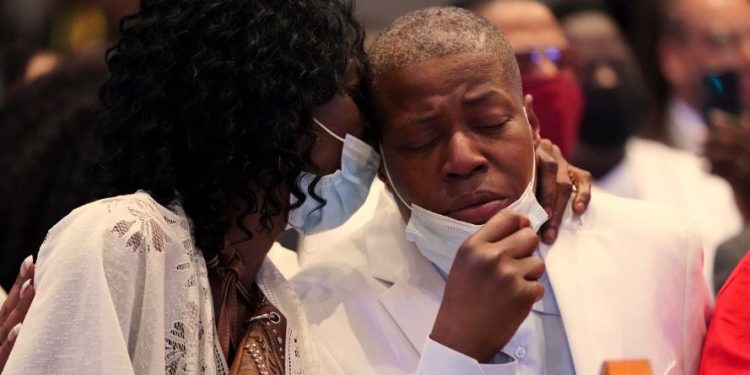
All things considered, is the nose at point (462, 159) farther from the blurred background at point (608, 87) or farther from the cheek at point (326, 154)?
the blurred background at point (608, 87)

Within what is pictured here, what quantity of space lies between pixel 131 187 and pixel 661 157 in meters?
3.20

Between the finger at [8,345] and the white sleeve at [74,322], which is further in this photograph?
the finger at [8,345]

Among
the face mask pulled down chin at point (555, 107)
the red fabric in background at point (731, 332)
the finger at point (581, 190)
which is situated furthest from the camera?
the face mask pulled down chin at point (555, 107)

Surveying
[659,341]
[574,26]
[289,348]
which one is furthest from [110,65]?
[574,26]

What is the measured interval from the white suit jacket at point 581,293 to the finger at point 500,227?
0.46 m

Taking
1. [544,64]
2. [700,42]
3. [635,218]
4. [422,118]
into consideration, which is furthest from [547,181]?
[700,42]

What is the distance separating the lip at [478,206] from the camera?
3191mm

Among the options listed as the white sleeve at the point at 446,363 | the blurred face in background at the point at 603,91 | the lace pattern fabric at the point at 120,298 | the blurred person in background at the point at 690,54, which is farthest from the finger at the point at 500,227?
the blurred person in background at the point at 690,54

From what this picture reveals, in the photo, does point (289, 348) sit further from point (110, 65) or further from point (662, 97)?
point (662, 97)

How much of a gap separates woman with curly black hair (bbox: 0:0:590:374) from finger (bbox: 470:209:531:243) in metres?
0.39

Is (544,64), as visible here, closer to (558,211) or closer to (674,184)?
(674,184)

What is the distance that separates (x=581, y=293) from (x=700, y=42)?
8.68ft

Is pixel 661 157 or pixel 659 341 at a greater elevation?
pixel 659 341

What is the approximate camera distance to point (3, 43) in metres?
6.02
